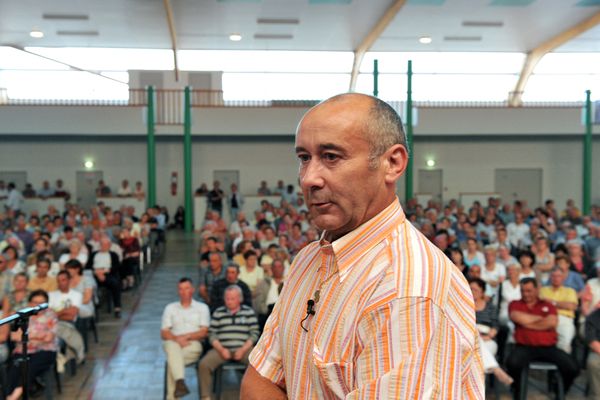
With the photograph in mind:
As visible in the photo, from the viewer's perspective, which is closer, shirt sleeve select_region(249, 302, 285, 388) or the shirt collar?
the shirt collar

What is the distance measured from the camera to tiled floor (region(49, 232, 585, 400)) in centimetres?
559

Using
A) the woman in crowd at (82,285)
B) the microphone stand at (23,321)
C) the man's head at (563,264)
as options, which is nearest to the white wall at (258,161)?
the woman in crowd at (82,285)

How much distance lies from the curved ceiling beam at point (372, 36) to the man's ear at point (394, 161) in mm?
15255

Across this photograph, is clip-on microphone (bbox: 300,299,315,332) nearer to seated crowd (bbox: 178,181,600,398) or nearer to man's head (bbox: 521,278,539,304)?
seated crowd (bbox: 178,181,600,398)

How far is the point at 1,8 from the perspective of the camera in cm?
1545

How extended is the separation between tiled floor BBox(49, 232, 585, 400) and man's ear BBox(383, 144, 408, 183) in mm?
4989

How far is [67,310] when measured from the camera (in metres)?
6.07

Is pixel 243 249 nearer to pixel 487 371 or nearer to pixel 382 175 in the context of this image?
pixel 487 371

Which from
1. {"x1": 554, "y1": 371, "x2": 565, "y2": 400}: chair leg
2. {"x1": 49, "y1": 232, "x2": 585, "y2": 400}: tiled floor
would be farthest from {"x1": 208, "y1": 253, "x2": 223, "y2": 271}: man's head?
{"x1": 554, "y1": 371, "x2": 565, "y2": 400}: chair leg

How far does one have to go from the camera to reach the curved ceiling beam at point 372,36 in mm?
15878

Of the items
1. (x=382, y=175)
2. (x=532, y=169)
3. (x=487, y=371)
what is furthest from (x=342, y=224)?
(x=532, y=169)

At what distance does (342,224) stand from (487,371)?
4562mm

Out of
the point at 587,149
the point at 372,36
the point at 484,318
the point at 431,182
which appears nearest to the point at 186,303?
the point at 484,318

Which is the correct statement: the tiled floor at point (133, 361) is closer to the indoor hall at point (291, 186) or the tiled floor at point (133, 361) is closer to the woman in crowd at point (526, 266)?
the indoor hall at point (291, 186)
